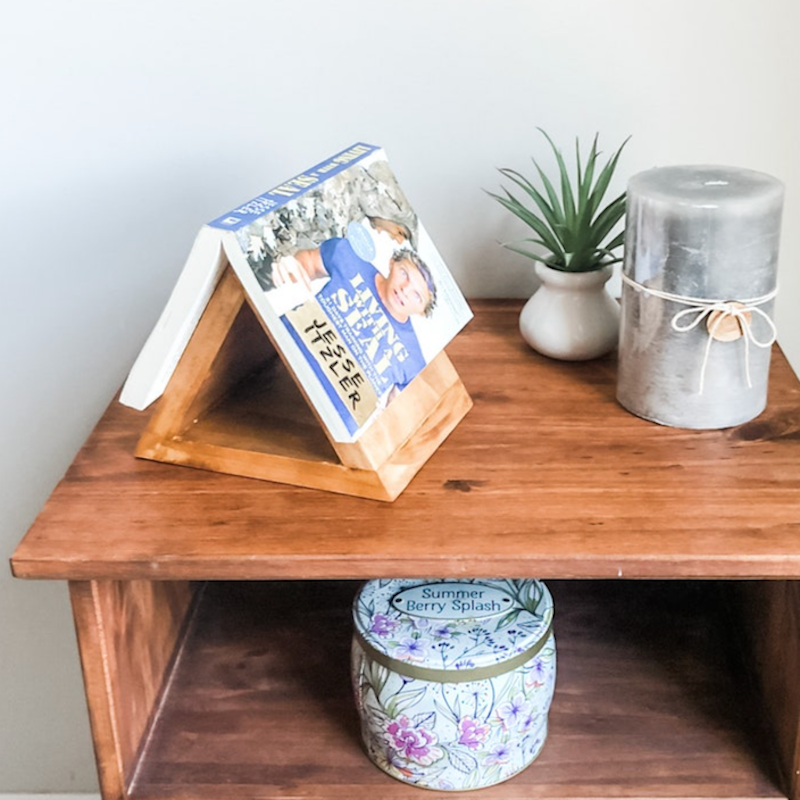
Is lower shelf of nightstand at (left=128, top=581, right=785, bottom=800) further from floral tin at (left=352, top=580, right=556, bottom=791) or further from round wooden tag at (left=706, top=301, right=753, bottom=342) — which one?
round wooden tag at (left=706, top=301, right=753, bottom=342)

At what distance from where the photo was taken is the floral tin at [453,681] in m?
0.77

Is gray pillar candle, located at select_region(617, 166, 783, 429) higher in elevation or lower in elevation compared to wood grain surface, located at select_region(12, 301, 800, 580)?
higher

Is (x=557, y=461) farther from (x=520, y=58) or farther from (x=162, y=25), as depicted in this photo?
(x=162, y=25)

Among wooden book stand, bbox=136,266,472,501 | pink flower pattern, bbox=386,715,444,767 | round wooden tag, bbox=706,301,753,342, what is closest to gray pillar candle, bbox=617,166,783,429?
round wooden tag, bbox=706,301,753,342

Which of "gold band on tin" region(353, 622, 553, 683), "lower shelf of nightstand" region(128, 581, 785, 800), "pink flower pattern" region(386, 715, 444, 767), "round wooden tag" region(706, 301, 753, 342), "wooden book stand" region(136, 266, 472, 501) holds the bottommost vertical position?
"lower shelf of nightstand" region(128, 581, 785, 800)

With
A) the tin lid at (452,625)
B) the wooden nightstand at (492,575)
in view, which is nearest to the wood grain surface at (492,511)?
the wooden nightstand at (492,575)

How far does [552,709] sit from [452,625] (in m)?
0.15

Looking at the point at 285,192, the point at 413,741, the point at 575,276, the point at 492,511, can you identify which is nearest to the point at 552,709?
the point at 413,741

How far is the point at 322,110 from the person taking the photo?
Answer: 100 centimetres

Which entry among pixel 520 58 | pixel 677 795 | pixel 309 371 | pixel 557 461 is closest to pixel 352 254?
pixel 309 371

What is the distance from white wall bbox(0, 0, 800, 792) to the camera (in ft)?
3.17

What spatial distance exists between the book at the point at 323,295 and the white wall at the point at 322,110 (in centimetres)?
21

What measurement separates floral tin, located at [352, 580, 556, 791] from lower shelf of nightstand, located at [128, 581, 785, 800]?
25 mm

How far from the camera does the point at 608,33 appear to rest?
0.97m
